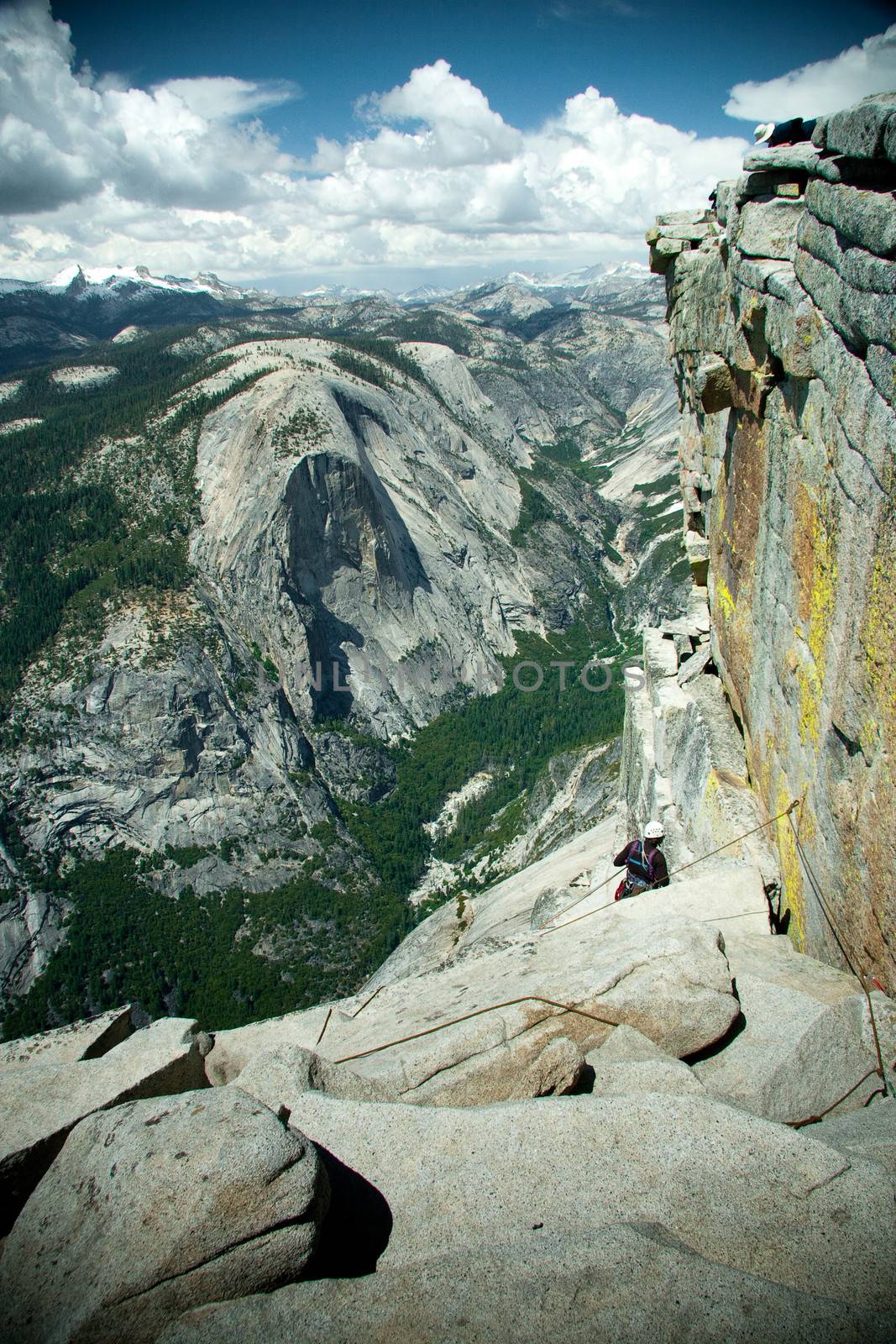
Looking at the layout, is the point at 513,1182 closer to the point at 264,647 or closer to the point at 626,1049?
the point at 626,1049

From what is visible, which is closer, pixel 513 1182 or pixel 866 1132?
pixel 513 1182

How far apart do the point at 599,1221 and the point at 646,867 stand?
851 centimetres

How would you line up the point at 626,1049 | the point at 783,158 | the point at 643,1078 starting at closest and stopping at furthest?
1. the point at 643,1078
2. the point at 626,1049
3. the point at 783,158

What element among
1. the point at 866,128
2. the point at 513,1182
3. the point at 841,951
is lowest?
the point at 841,951

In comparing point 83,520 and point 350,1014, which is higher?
point 83,520

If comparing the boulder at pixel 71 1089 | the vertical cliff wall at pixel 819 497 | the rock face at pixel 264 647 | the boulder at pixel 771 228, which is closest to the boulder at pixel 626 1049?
the vertical cliff wall at pixel 819 497

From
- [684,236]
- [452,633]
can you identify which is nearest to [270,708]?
[452,633]

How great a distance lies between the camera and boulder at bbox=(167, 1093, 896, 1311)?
4941mm

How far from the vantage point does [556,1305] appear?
450cm

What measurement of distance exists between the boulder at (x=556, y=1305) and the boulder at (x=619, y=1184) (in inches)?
4.6

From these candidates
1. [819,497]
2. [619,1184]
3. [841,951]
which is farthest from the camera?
[819,497]

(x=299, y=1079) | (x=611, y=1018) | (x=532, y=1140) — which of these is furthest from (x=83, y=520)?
(x=532, y=1140)

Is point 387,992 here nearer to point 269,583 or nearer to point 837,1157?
point 837,1157

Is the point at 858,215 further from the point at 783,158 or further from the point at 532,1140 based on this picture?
the point at 532,1140
